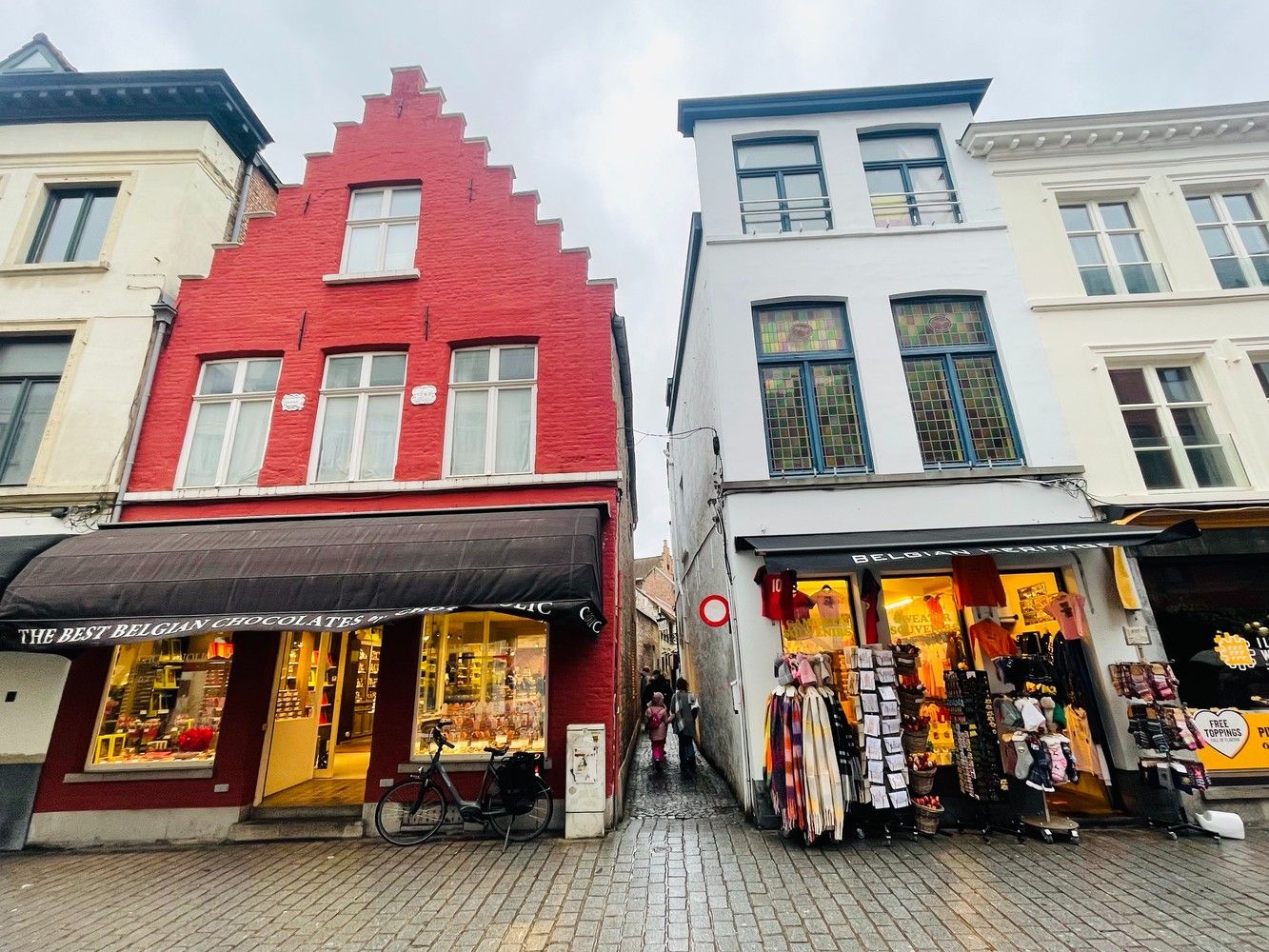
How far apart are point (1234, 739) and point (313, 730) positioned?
13.3 metres

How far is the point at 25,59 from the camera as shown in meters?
10.5

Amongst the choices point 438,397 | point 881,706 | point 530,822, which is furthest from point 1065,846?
point 438,397

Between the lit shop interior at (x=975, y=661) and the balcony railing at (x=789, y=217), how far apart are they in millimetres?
6129

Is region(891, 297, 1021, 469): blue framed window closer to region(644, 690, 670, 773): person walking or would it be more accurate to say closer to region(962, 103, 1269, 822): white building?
region(962, 103, 1269, 822): white building

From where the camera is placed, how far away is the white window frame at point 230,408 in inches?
331

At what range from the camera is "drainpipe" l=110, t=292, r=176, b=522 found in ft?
26.9

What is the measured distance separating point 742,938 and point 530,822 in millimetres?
3350

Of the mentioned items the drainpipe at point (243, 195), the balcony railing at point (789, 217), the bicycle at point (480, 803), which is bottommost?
the bicycle at point (480, 803)

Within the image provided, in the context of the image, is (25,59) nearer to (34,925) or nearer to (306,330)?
(306,330)

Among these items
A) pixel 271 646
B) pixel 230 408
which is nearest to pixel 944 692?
pixel 271 646

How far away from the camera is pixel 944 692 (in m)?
7.21

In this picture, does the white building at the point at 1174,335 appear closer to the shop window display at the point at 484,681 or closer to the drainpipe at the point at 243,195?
the shop window display at the point at 484,681

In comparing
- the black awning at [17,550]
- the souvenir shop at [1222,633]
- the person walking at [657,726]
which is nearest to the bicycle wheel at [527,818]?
the person walking at [657,726]

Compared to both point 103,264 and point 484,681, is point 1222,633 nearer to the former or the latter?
point 484,681
